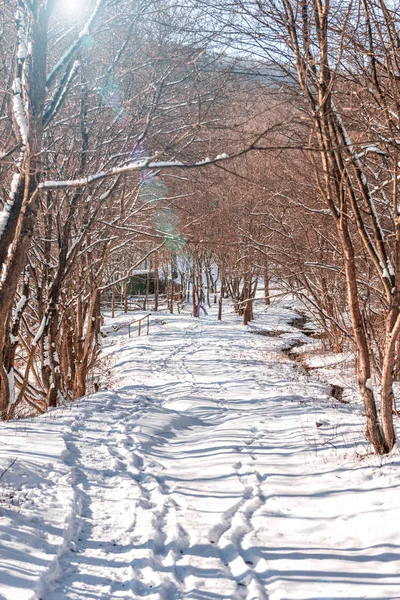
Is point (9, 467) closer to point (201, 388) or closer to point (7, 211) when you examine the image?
point (7, 211)

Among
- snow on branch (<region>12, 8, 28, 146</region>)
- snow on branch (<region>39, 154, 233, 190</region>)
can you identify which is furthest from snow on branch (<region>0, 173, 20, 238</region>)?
snow on branch (<region>12, 8, 28, 146</region>)

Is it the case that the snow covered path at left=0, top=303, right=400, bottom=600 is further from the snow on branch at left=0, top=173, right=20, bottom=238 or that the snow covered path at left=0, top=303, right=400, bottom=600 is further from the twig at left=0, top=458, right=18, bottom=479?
the snow on branch at left=0, top=173, right=20, bottom=238

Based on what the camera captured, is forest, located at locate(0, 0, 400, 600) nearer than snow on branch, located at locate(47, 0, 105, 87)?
Yes

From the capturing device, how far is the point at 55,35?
23.6 feet

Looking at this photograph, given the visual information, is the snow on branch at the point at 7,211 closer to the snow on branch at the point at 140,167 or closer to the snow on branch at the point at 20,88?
the snow on branch at the point at 140,167

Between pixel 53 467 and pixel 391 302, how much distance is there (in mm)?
3953

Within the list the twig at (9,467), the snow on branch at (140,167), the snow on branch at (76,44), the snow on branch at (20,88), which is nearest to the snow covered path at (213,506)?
the twig at (9,467)

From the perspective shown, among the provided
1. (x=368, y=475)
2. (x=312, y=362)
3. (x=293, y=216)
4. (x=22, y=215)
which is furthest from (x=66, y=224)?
(x=312, y=362)

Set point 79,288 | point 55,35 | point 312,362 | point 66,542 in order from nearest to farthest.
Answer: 1. point 66,542
2. point 55,35
3. point 79,288
4. point 312,362

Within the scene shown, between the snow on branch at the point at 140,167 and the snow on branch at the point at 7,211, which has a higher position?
the snow on branch at the point at 140,167

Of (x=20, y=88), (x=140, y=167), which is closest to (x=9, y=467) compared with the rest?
(x=140, y=167)

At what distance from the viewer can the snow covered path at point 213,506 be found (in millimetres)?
2939

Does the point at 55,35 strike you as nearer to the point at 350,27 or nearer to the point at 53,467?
the point at 350,27

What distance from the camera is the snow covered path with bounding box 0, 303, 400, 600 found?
294cm
